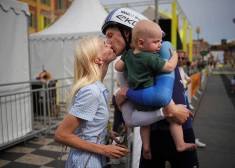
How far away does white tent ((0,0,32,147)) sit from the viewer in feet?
14.6

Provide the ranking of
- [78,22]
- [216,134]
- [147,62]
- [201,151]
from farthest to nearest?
[78,22]
[216,134]
[201,151]
[147,62]

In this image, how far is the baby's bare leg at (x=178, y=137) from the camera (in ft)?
4.66

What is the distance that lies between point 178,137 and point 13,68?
170 inches

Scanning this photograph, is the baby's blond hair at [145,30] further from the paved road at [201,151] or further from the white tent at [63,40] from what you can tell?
the white tent at [63,40]

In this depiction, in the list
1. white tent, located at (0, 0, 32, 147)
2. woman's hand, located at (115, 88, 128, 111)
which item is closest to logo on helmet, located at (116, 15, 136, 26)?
woman's hand, located at (115, 88, 128, 111)

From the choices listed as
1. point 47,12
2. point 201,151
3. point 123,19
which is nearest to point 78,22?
point 47,12

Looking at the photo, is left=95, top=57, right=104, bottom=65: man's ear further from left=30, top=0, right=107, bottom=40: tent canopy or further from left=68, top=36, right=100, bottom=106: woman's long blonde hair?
left=30, top=0, right=107, bottom=40: tent canopy

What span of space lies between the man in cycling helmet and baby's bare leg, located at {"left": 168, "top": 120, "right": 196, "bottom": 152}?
0.04 meters

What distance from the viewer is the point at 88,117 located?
133cm

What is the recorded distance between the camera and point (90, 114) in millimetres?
1341

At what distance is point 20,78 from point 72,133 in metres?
4.14

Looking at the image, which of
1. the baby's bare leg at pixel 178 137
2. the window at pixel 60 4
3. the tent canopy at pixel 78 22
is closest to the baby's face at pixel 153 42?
the baby's bare leg at pixel 178 137

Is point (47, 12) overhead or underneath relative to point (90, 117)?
overhead

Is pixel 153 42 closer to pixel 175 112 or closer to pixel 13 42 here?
pixel 175 112
